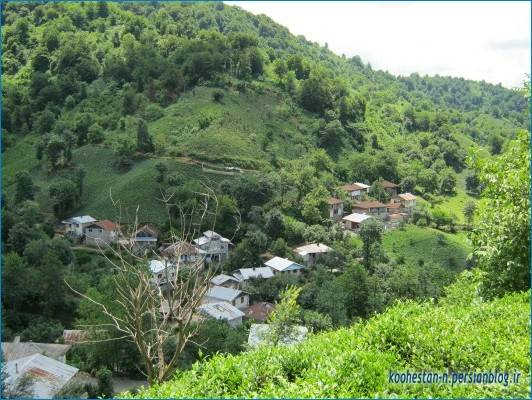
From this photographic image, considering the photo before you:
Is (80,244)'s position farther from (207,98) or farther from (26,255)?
(207,98)

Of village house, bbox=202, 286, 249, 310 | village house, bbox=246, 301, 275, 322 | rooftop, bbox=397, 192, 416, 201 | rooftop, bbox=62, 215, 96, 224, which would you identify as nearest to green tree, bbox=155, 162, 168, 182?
rooftop, bbox=62, 215, 96, 224

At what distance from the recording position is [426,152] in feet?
162

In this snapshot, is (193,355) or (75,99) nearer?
(193,355)

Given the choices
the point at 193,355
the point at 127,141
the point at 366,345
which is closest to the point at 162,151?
the point at 127,141

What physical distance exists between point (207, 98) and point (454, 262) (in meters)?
21.9

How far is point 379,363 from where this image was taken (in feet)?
10.7

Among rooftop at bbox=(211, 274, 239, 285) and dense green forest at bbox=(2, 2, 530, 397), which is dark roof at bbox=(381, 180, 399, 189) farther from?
rooftop at bbox=(211, 274, 239, 285)

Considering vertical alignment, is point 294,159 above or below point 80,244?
above

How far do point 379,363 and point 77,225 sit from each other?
26.3 meters

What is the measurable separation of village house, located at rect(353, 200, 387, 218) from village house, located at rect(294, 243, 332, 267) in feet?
26.2

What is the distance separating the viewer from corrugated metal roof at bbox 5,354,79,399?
12.7 meters

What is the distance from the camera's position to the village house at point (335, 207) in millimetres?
32531

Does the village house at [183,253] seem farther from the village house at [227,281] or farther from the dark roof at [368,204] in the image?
the dark roof at [368,204]

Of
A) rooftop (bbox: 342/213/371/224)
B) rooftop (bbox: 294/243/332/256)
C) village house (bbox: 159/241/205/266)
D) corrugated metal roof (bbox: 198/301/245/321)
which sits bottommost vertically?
corrugated metal roof (bbox: 198/301/245/321)
